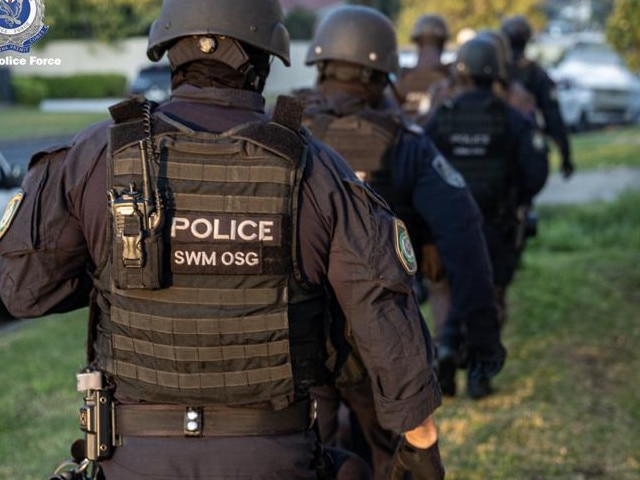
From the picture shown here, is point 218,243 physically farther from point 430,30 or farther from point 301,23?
point 301,23

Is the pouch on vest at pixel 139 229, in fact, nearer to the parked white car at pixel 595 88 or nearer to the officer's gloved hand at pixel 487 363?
the officer's gloved hand at pixel 487 363

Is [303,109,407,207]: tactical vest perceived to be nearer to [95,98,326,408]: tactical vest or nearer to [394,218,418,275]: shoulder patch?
[394,218,418,275]: shoulder patch

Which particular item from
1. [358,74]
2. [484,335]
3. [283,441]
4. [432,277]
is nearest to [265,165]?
[283,441]

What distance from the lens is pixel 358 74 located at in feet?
14.6

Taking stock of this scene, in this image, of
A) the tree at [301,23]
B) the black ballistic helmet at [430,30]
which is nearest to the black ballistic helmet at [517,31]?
the black ballistic helmet at [430,30]

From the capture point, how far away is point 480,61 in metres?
6.20

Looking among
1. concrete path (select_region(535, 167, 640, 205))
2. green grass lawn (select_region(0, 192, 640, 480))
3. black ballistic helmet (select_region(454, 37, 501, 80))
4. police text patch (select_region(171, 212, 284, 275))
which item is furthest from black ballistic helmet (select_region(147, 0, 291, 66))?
concrete path (select_region(535, 167, 640, 205))

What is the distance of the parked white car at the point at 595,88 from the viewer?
918 inches

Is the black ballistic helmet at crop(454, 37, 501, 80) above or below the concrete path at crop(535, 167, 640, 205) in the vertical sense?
above

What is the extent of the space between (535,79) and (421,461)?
6712 millimetres

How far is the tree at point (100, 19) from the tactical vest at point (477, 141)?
2115cm

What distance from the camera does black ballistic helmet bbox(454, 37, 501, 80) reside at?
6199 mm

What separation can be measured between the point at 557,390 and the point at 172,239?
4.23 m

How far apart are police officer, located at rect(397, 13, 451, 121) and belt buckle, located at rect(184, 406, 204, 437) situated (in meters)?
6.23
